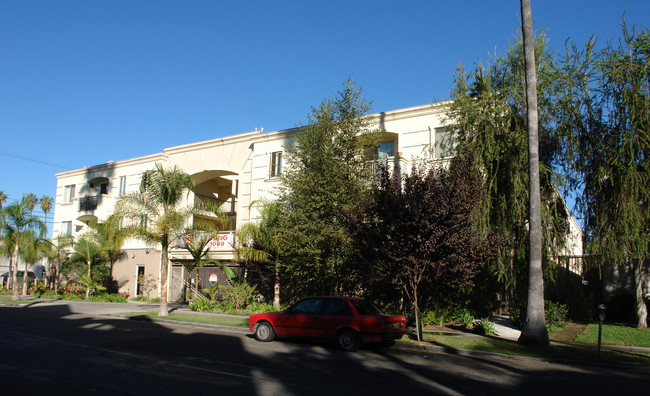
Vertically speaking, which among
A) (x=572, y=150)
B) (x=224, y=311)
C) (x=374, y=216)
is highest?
(x=572, y=150)

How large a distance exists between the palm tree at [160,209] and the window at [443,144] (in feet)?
35.7

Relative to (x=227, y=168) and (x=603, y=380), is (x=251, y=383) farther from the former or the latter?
(x=227, y=168)

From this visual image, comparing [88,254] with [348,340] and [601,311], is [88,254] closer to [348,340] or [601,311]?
[348,340]

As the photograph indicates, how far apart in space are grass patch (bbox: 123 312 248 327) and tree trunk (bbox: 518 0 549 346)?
9467 millimetres

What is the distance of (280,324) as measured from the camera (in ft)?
43.5

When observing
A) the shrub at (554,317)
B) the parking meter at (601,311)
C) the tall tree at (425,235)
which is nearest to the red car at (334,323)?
the tall tree at (425,235)

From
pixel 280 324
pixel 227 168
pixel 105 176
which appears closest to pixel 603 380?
pixel 280 324

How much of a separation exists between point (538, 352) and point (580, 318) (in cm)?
846

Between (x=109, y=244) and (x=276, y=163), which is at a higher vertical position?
(x=276, y=163)

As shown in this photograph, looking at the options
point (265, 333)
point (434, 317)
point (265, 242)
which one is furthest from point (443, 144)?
point (265, 333)

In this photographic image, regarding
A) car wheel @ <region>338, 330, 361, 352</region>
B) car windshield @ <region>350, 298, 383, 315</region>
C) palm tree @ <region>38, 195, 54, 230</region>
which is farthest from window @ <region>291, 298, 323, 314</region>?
palm tree @ <region>38, 195, 54, 230</region>

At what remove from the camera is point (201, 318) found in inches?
752

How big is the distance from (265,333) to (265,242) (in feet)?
25.0

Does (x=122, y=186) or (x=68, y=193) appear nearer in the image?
(x=122, y=186)
